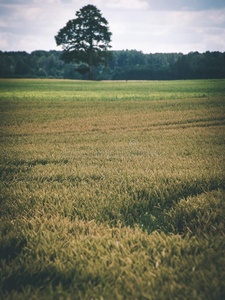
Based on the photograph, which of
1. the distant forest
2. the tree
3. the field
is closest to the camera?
the field

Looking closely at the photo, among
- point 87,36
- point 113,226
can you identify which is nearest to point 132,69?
point 87,36

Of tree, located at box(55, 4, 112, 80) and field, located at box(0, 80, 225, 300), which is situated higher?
tree, located at box(55, 4, 112, 80)

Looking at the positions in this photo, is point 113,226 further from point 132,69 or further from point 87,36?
point 132,69

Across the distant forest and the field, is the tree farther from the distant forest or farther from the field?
the field

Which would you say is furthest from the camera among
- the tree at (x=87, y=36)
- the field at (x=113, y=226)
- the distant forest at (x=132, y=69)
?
the distant forest at (x=132, y=69)

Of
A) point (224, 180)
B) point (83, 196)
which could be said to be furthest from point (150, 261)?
point (224, 180)

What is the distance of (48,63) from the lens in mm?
100125

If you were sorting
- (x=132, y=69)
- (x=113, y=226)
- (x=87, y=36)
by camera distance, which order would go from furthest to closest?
(x=132, y=69) < (x=87, y=36) < (x=113, y=226)

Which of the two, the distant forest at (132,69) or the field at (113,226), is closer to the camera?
the field at (113,226)

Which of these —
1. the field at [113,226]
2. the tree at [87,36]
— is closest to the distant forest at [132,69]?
the tree at [87,36]

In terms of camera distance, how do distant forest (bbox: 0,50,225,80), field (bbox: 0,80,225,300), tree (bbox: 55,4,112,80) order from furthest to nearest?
1. distant forest (bbox: 0,50,225,80)
2. tree (bbox: 55,4,112,80)
3. field (bbox: 0,80,225,300)

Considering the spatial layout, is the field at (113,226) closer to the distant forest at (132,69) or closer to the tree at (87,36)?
the tree at (87,36)

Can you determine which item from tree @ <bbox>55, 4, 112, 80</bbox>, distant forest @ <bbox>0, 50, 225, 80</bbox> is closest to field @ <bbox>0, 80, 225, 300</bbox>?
tree @ <bbox>55, 4, 112, 80</bbox>

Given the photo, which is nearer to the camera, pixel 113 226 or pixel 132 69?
pixel 113 226
